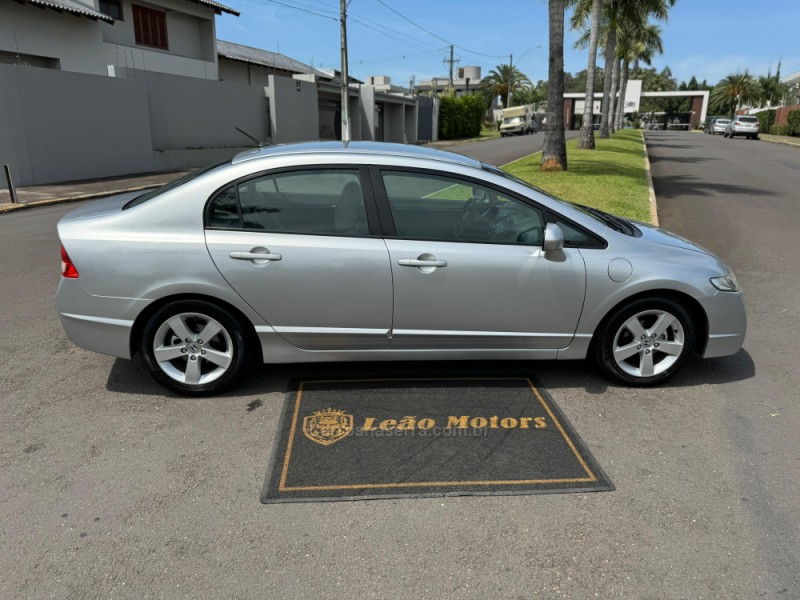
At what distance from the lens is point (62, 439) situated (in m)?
3.51

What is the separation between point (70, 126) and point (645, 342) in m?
17.9

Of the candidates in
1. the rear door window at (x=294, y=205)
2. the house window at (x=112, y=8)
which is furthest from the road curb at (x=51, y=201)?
the house window at (x=112, y=8)

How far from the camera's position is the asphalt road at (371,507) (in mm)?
2479

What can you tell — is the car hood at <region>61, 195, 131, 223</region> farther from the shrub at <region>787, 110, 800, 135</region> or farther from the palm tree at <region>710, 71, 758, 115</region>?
the palm tree at <region>710, 71, 758, 115</region>

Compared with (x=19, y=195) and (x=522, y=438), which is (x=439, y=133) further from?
(x=522, y=438)

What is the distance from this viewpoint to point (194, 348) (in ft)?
12.9

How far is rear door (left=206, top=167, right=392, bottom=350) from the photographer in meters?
3.78

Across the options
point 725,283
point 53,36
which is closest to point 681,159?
point 725,283

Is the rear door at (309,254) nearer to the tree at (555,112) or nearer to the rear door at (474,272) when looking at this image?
the rear door at (474,272)

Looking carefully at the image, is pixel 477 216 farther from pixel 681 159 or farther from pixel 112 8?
pixel 112 8

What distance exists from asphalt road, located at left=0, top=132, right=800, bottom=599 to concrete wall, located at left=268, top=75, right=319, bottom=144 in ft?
79.2

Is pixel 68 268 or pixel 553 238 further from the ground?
pixel 553 238

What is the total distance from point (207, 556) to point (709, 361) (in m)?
4.04

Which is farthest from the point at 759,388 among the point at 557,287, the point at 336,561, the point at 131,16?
the point at 131,16
